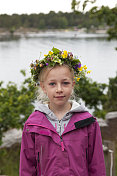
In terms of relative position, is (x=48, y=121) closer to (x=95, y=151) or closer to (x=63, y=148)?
(x=63, y=148)

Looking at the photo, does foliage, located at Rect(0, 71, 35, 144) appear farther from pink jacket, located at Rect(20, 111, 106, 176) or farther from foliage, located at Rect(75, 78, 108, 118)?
pink jacket, located at Rect(20, 111, 106, 176)

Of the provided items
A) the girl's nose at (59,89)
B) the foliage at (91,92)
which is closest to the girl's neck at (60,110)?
the girl's nose at (59,89)

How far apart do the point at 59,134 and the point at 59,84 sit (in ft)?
1.47

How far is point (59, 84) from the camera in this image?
186 centimetres

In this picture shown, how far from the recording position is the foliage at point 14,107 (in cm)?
541

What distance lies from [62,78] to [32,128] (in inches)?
20.2

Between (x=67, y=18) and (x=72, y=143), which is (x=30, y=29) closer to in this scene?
(x=67, y=18)

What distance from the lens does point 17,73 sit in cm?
2302

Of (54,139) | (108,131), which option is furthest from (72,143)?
(108,131)

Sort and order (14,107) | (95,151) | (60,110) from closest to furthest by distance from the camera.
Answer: (95,151) → (60,110) → (14,107)

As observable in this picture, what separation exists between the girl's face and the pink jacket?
0.68ft

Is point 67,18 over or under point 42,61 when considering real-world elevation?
over

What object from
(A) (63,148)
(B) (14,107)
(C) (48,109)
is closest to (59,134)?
(A) (63,148)

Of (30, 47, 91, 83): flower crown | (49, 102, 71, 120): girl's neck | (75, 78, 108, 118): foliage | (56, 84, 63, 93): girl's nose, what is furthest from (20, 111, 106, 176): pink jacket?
(75, 78, 108, 118): foliage
